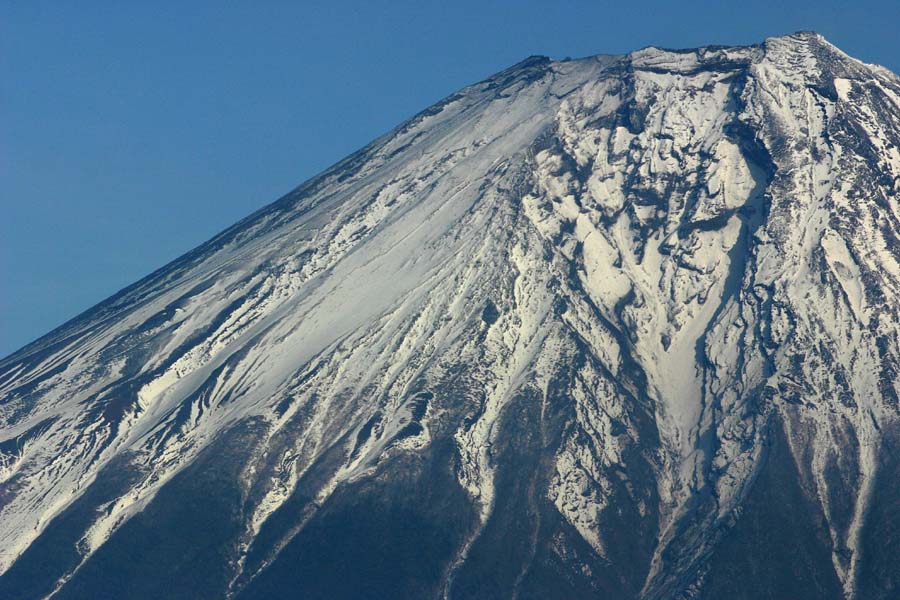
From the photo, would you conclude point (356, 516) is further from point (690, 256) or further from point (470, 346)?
point (690, 256)

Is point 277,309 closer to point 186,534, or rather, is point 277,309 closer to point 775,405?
point 186,534

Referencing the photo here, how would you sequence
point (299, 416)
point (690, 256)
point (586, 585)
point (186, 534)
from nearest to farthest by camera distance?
point (586, 585)
point (186, 534)
point (299, 416)
point (690, 256)

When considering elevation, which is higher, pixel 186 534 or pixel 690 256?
pixel 690 256

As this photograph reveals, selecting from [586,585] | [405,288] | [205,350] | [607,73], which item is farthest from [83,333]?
[586,585]

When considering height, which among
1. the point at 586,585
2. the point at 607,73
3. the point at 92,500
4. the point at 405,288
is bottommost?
the point at 586,585

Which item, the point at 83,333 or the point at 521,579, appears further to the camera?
the point at 83,333

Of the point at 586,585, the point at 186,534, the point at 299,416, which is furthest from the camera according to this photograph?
the point at 299,416
